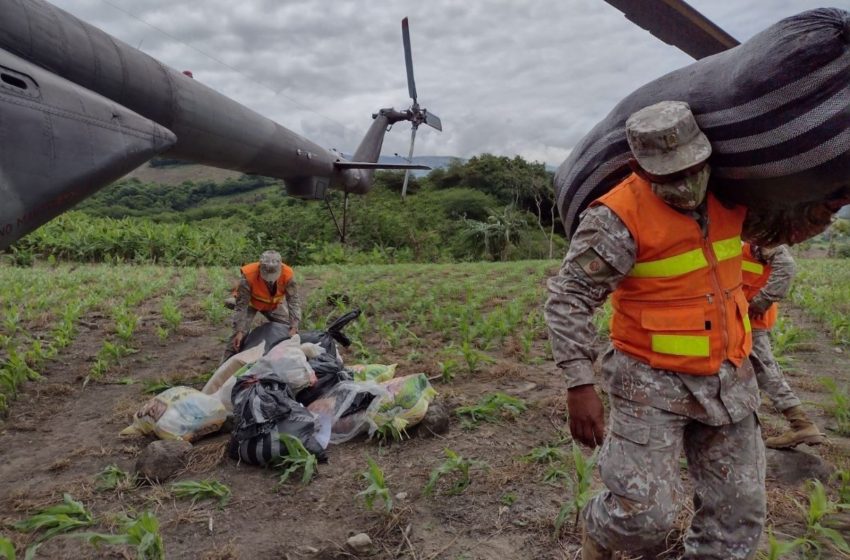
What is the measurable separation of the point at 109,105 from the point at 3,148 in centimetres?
111

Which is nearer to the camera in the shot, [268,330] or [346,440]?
[346,440]

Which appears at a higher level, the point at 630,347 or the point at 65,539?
the point at 630,347

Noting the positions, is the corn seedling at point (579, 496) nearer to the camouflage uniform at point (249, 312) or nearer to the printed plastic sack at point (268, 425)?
the printed plastic sack at point (268, 425)

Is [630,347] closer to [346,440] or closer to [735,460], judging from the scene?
[735,460]

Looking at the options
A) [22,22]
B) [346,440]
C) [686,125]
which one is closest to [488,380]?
[346,440]

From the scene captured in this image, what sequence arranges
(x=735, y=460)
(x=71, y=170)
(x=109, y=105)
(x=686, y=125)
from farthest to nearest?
(x=109, y=105), (x=71, y=170), (x=735, y=460), (x=686, y=125)

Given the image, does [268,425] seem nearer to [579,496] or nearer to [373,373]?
[373,373]

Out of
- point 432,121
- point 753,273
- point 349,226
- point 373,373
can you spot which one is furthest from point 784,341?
point 349,226

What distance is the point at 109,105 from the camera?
505 cm

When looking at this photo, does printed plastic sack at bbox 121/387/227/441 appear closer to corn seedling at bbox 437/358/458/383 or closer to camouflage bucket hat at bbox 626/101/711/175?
corn seedling at bbox 437/358/458/383

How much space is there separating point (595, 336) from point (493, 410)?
2200 mm

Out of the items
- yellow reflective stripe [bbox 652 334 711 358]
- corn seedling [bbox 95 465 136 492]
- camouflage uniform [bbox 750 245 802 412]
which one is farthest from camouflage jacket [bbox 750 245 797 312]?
corn seedling [bbox 95 465 136 492]

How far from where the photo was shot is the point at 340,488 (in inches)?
134

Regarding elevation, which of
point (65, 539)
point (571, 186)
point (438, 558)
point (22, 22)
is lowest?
point (65, 539)
